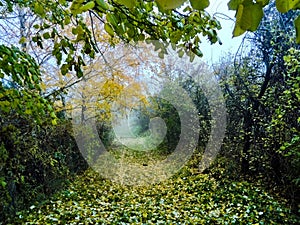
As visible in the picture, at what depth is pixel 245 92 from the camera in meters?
4.55

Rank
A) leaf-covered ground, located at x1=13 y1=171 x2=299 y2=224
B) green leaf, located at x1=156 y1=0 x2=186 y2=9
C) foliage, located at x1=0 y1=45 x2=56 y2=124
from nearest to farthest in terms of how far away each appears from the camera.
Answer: green leaf, located at x1=156 y1=0 x2=186 y2=9
foliage, located at x1=0 y1=45 x2=56 y2=124
leaf-covered ground, located at x1=13 y1=171 x2=299 y2=224

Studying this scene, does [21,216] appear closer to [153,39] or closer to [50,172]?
[50,172]

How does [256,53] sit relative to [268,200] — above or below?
above

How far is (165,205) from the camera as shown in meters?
3.91

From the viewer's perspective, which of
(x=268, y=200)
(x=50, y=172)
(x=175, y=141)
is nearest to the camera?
(x=268, y=200)

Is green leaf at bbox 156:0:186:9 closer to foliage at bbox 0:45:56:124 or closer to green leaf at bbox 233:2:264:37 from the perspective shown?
green leaf at bbox 233:2:264:37

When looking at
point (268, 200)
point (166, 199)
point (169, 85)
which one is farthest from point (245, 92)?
point (169, 85)

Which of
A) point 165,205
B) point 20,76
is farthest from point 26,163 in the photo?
point 20,76

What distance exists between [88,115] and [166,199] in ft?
8.77

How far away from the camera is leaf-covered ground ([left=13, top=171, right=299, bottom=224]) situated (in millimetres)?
3174

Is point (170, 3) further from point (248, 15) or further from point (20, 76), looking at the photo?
point (20, 76)

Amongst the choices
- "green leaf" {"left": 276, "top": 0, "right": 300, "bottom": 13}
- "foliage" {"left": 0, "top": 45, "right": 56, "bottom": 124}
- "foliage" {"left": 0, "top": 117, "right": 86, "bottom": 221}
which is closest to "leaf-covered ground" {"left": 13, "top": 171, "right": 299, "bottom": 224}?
"foliage" {"left": 0, "top": 117, "right": 86, "bottom": 221}

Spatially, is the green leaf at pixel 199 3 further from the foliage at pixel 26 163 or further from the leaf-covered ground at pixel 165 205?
the leaf-covered ground at pixel 165 205

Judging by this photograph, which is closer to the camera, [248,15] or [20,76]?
[248,15]
